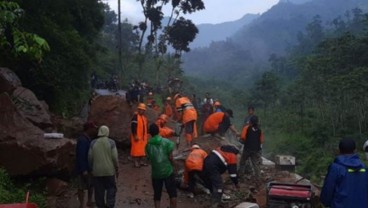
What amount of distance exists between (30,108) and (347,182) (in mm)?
8429

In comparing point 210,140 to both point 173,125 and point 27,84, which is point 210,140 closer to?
point 173,125

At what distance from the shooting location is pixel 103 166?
24.5 feet

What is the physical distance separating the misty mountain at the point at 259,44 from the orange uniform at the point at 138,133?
8323 cm

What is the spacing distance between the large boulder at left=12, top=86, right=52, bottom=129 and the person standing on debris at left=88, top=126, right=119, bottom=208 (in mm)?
3928

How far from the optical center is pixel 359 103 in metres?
30.3

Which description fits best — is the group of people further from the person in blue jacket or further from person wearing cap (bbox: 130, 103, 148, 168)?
person wearing cap (bbox: 130, 103, 148, 168)

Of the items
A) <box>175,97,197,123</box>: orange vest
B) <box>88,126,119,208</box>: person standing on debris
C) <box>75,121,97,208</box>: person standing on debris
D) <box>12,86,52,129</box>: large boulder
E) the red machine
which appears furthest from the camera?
<box>175,97,197,123</box>: orange vest

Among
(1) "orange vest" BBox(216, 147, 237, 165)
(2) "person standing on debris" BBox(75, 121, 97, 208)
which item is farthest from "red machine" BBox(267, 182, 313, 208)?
(2) "person standing on debris" BBox(75, 121, 97, 208)

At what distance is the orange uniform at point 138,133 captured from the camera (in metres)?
11.9

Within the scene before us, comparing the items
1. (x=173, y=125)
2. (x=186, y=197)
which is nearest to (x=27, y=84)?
(x=173, y=125)

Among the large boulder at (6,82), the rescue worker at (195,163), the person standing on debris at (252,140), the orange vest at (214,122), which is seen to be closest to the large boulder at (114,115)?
the orange vest at (214,122)

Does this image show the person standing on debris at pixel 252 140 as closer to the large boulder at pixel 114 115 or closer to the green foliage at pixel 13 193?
the large boulder at pixel 114 115

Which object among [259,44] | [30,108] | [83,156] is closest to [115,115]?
[30,108]

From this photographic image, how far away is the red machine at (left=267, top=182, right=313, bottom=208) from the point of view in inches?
261
